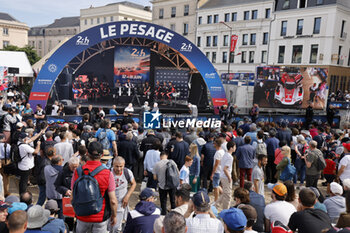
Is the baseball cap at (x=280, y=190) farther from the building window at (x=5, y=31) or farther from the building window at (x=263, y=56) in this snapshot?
the building window at (x=5, y=31)

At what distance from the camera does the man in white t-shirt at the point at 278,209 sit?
3.85 m

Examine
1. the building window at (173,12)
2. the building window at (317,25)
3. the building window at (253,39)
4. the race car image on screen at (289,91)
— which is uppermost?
the building window at (173,12)

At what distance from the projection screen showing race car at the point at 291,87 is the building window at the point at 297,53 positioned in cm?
2124

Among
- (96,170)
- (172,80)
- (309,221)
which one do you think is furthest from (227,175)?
(172,80)

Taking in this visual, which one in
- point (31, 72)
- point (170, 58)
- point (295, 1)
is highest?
point (295, 1)

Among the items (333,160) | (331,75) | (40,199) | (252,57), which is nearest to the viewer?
(40,199)

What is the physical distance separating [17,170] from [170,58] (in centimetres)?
1465

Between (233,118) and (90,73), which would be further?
(90,73)

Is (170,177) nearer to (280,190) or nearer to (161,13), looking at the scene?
(280,190)

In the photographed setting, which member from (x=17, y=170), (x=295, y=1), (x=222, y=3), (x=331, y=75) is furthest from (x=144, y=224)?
(x=222, y=3)

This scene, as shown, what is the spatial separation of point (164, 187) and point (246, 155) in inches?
92.6

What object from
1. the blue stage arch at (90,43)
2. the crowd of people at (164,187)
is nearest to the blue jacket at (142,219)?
the crowd of people at (164,187)

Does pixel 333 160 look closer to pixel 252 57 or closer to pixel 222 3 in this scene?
pixel 252 57

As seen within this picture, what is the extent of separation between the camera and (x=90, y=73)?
61.5ft
